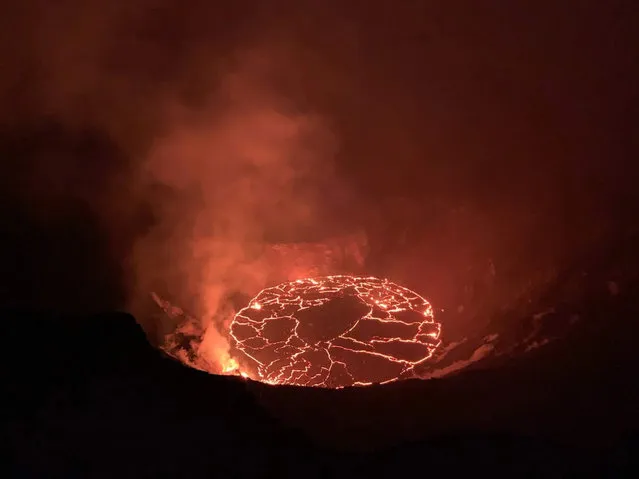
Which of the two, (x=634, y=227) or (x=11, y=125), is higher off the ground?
(x=11, y=125)

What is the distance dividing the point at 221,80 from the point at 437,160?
3.66 metres

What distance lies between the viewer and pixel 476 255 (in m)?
7.97

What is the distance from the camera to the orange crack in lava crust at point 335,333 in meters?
6.17

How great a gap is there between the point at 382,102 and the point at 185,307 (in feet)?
14.4

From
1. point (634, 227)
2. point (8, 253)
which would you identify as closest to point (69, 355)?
point (8, 253)

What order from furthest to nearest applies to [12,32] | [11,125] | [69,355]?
[11,125] < [12,32] < [69,355]

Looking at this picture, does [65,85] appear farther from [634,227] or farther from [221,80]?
[634,227]

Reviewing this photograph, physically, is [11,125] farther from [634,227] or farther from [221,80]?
[634,227]

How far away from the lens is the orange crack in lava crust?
617 cm

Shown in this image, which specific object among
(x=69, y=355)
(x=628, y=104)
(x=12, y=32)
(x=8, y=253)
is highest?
(x=12, y=32)

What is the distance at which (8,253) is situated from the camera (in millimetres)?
6238

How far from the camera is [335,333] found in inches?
277

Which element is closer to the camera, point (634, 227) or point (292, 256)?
point (634, 227)

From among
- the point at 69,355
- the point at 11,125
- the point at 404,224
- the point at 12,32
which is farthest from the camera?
the point at 404,224
